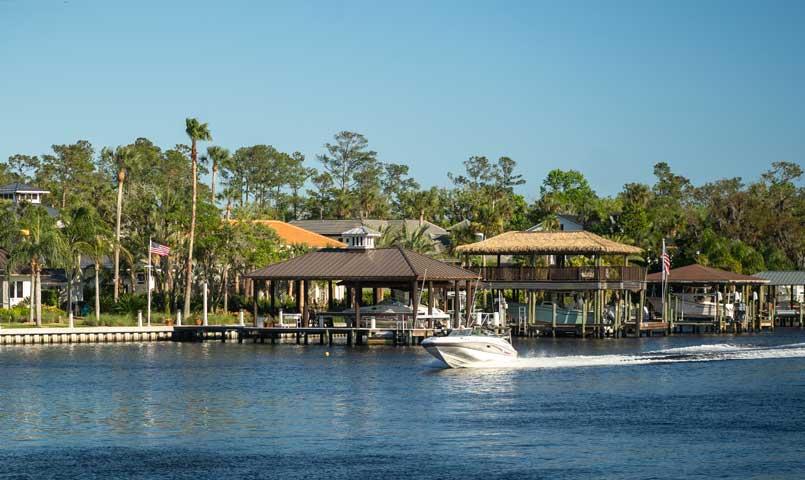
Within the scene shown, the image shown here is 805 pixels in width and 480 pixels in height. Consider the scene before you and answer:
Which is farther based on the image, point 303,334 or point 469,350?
point 303,334

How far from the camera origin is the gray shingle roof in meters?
117

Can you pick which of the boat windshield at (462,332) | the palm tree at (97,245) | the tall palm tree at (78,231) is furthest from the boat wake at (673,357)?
the tall palm tree at (78,231)

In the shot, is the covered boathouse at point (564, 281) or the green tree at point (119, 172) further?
the green tree at point (119, 172)

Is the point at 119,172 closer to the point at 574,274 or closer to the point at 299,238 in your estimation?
the point at 299,238

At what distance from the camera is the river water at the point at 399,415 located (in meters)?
40.1

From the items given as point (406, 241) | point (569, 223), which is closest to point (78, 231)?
point (406, 241)

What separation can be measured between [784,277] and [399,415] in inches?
3011

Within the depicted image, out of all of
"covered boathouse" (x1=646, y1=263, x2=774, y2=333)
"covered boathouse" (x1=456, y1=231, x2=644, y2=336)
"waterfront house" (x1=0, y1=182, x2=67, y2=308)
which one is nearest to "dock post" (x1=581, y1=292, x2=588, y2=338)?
"covered boathouse" (x1=456, y1=231, x2=644, y2=336)

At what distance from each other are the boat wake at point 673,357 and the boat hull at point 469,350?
14.2 inches

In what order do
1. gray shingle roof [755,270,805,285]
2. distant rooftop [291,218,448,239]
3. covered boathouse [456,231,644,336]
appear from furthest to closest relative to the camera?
distant rooftop [291,218,448,239]
gray shingle roof [755,270,805,285]
covered boathouse [456,231,644,336]

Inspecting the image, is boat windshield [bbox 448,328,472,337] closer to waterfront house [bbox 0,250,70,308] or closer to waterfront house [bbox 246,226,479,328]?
waterfront house [bbox 246,226,479,328]

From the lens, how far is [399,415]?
50.9m

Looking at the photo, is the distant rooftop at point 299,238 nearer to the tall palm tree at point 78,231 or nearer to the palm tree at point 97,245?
the palm tree at point 97,245

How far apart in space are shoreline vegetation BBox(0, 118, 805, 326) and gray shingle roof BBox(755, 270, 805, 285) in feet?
11.2
